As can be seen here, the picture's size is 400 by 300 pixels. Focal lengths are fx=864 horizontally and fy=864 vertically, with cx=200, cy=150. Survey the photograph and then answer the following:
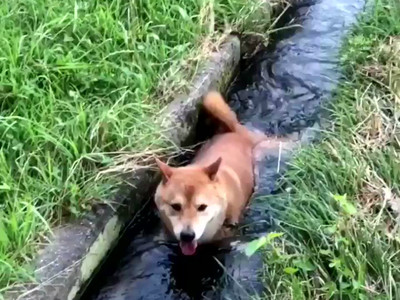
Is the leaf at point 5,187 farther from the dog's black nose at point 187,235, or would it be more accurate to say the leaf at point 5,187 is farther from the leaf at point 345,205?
the leaf at point 345,205

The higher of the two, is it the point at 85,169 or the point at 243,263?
the point at 85,169

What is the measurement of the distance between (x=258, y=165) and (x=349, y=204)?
1.24 m

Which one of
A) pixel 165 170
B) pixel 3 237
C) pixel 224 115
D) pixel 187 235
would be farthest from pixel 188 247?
pixel 224 115

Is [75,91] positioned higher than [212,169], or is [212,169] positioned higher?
[75,91]

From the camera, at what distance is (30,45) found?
5.30 metres

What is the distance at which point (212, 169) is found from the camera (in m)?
4.72

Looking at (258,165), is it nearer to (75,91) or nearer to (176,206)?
(176,206)

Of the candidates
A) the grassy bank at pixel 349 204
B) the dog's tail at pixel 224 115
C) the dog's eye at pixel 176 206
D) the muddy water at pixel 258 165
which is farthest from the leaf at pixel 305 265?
the dog's tail at pixel 224 115

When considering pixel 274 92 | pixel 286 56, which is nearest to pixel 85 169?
pixel 274 92

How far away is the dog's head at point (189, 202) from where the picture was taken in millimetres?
4570

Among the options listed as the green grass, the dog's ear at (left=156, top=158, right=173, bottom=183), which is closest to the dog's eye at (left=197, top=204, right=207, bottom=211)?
the dog's ear at (left=156, top=158, right=173, bottom=183)

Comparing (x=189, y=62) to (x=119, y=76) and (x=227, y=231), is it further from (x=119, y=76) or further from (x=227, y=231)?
(x=227, y=231)

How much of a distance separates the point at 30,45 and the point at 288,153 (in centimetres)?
173

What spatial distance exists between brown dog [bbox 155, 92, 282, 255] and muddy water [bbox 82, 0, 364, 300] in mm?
125
